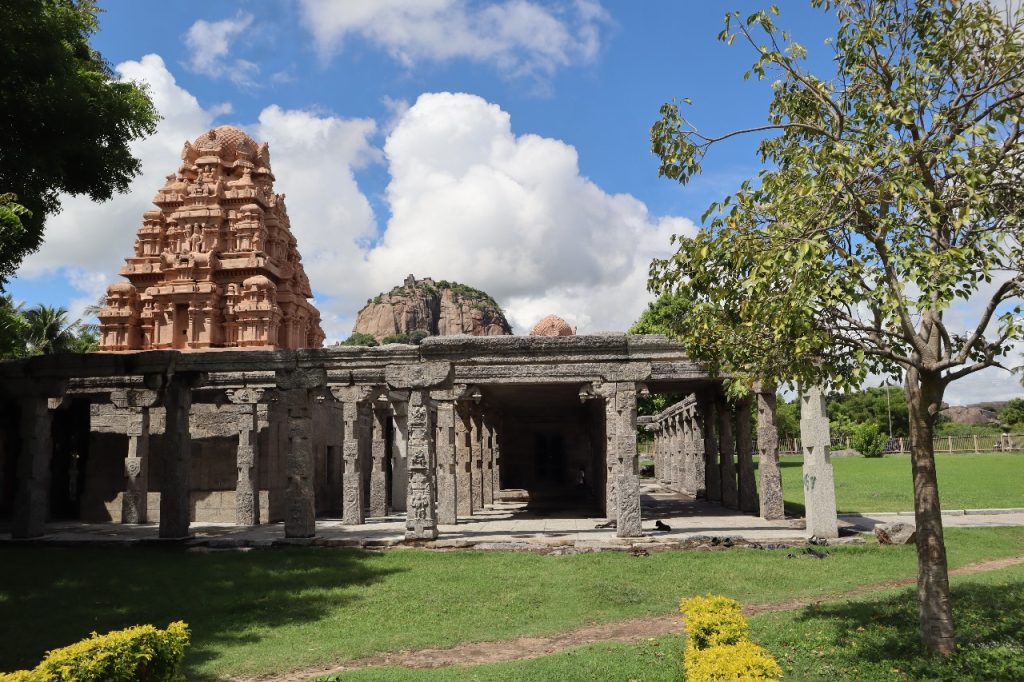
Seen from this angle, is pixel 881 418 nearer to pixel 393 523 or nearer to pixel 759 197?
pixel 393 523

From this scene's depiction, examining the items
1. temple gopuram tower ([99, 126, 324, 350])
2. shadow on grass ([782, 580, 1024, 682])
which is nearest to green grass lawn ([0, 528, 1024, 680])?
shadow on grass ([782, 580, 1024, 682])

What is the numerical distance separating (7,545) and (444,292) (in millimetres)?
86918

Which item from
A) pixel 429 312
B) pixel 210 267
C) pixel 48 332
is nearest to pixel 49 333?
pixel 48 332

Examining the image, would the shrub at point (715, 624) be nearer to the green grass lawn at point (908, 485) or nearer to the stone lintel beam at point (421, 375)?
the stone lintel beam at point (421, 375)

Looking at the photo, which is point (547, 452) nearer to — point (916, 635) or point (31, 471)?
point (31, 471)

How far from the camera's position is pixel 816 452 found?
1435 cm

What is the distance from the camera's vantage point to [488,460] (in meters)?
26.4

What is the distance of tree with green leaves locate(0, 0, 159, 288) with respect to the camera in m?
13.3

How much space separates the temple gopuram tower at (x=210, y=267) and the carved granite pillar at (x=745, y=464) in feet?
56.8

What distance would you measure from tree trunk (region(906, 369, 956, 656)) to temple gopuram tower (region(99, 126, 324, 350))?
23640mm

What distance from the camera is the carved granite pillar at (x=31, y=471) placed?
16.5m

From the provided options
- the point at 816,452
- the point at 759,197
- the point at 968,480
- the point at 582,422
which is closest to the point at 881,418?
the point at 968,480

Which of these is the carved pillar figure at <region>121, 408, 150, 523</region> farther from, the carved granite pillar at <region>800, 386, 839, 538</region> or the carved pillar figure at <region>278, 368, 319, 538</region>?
the carved granite pillar at <region>800, 386, 839, 538</region>

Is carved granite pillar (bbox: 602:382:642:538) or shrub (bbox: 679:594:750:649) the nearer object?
shrub (bbox: 679:594:750:649)
